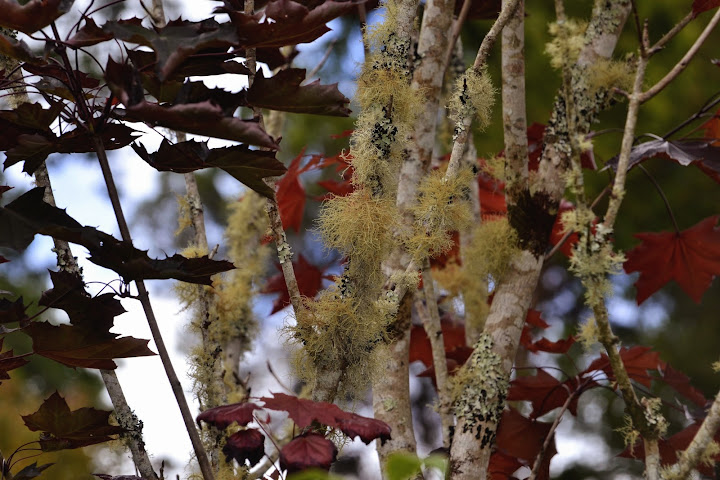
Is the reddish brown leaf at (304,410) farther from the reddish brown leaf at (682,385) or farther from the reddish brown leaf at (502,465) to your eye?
the reddish brown leaf at (682,385)

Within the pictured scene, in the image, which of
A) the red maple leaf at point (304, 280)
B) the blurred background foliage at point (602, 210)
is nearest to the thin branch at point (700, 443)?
the red maple leaf at point (304, 280)

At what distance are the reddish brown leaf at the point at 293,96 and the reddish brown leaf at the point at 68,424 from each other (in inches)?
16.9

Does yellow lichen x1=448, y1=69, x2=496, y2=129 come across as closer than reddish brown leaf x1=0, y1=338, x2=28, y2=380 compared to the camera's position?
No

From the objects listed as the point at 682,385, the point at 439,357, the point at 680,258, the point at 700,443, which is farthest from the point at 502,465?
the point at 680,258

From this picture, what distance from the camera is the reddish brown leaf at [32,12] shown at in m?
0.62

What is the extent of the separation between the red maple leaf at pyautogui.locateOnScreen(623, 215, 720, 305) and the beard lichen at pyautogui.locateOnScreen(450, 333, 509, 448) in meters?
0.55

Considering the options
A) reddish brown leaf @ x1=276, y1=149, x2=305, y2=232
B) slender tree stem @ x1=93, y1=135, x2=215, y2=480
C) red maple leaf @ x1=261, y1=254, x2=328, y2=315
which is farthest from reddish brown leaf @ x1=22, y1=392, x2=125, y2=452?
reddish brown leaf @ x1=276, y1=149, x2=305, y2=232

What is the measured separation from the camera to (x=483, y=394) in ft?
3.33

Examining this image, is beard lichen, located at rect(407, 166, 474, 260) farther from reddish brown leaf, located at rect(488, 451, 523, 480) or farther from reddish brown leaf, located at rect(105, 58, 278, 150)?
reddish brown leaf, located at rect(488, 451, 523, 480)

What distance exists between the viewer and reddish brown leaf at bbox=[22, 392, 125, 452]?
2.70 ft

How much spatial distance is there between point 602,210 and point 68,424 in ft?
7.75

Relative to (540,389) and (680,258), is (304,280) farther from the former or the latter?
(680,258)

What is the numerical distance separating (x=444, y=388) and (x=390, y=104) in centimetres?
50

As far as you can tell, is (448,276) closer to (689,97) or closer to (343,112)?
(343,112)
